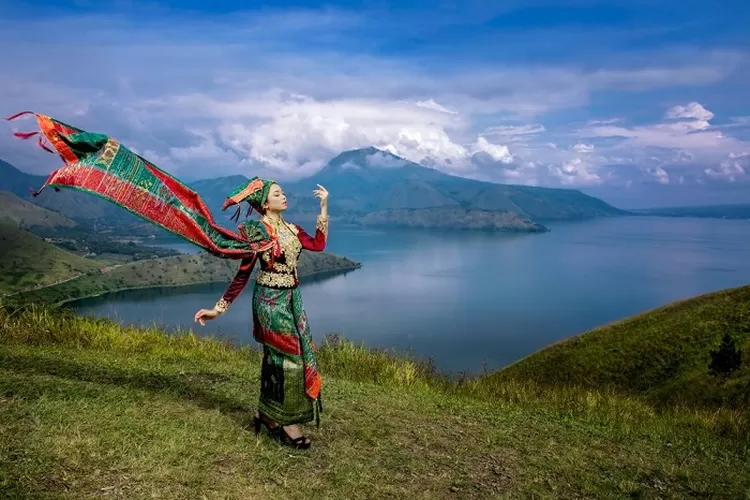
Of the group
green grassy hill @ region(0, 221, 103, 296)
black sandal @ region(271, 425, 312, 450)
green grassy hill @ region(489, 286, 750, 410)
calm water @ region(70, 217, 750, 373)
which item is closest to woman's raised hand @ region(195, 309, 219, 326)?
black sandal @ region(271, 425, 312, 450)

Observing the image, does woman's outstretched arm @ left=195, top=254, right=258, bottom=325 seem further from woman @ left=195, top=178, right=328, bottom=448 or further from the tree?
the tree

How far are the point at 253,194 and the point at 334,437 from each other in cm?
308

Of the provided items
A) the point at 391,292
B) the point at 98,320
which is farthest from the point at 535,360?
the point at 391,292

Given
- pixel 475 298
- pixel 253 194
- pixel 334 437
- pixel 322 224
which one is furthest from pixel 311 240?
pixel 475 298

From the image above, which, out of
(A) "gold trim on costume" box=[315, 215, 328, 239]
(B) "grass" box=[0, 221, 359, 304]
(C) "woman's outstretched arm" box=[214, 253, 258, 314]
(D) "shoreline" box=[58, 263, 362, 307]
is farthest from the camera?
(B) "grass" box=[0, 221, 359, 304]

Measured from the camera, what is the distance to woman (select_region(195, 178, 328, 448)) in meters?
6.93

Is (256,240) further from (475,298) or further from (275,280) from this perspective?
(475,298)

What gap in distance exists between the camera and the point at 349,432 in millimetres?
7672

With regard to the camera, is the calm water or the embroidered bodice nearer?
the embroidered bodice

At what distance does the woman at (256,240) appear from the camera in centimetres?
684

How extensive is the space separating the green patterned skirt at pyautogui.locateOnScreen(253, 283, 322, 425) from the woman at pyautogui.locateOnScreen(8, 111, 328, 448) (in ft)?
0.04

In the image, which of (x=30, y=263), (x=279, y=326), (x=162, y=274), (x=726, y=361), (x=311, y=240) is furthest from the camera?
(x=162, y=274)

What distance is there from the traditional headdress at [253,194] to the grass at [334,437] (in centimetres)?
258

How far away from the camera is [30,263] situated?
355ft
